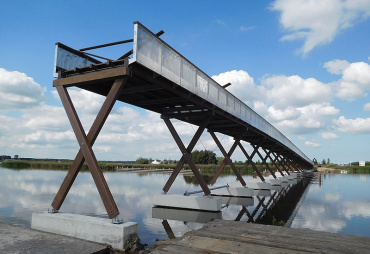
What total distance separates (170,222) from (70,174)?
6682 mm

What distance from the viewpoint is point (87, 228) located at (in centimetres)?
1014

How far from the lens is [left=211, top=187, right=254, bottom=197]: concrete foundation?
28.1 meters

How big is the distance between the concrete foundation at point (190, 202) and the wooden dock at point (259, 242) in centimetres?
756

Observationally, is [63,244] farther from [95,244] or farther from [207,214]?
[207,214]

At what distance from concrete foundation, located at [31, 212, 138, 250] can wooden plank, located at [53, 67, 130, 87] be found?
5.59m

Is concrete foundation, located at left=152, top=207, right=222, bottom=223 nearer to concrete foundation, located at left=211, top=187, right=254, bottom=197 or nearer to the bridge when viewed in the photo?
the bridge

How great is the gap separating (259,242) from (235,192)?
19658mm

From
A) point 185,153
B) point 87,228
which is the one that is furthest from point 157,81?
point 185,153

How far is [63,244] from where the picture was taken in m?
9.08

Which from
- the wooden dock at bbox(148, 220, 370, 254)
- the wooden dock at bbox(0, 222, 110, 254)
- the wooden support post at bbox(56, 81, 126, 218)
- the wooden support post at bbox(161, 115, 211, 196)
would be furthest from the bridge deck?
the wooden dock at bbox(148, 220, 370, 254)

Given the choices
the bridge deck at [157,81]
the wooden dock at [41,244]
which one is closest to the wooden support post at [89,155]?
the bridge deck at [157,81]

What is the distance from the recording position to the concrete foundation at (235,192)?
28.1 m

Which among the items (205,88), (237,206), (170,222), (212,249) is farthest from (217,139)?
(212,249)

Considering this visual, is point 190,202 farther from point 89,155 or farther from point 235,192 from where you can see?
point 89,155
